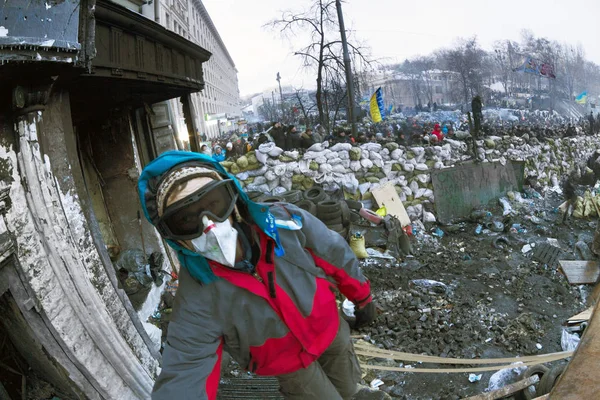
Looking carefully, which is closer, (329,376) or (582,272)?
(329,376)

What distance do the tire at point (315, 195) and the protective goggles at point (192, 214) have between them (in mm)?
4350

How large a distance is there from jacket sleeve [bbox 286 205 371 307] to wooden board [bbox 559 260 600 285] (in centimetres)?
177

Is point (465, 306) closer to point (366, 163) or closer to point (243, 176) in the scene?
point (366, 163)

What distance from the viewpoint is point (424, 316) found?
13.1ft

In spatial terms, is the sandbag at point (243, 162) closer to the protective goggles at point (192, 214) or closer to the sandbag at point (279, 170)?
the sandbag at point (279, 170)

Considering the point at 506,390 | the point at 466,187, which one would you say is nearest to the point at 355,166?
the point at 466,187

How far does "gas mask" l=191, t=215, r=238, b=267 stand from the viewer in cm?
128

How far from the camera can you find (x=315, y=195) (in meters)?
6.12

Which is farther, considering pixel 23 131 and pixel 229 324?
pixel 23 131

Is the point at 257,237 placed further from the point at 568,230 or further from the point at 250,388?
the point at 568,230

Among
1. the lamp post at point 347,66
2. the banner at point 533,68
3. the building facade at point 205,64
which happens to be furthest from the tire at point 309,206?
the banner at point 533,68

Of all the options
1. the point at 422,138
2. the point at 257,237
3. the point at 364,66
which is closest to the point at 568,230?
the point at 422,138

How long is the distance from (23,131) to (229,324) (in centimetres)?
202

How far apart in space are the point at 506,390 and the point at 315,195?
4228 millimetres
